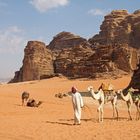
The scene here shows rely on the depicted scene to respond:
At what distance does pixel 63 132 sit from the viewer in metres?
13.3

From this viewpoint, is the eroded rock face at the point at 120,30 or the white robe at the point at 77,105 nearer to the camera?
the white robe at the point at 77,105

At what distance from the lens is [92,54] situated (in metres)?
86.2

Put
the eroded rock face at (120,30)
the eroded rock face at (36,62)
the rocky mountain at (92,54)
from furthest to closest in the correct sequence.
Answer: the eroded rock face at (120,30)
the eroded rock face at (36,62)
the rocky mountain at (92,54)

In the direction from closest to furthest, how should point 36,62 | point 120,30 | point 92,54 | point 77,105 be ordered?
1. point 77,105
2. point 92,54
3. point 36,62
4. point 120,30

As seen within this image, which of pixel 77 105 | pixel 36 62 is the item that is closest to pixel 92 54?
pixel 36 62

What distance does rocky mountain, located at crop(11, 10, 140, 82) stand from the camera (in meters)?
78.3

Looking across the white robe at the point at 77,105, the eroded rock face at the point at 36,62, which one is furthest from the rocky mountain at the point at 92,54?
the white robe at the point at 77,105

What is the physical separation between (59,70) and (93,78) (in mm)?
22390

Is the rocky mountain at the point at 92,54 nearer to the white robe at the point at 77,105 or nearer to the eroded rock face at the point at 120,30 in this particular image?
the eroded rock face at the point at 120,30

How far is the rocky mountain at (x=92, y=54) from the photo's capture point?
257 feet

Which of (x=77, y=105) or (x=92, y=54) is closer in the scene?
(x=77, y=105)

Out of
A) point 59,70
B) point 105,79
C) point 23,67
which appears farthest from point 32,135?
point 23,67

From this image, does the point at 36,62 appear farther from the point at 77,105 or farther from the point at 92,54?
the point at 77,105

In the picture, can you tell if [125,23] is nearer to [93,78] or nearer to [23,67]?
[23,67]
